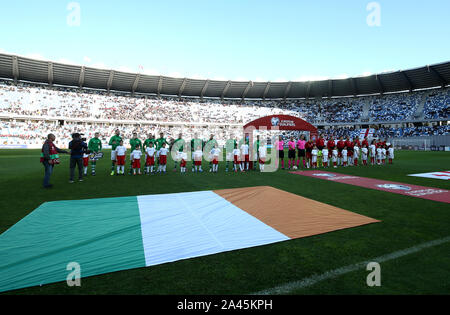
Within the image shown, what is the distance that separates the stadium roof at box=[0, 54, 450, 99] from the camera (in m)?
42.6

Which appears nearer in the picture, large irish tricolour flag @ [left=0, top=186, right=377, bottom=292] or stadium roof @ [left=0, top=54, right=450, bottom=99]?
large irish tricolour flag @ [left=0, top=186, right=377, bottom=292]

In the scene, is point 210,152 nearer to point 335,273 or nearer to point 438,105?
point 335,273

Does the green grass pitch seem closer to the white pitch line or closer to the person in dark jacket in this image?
the white pitch line

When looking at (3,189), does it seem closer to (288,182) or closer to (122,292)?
(122,292)

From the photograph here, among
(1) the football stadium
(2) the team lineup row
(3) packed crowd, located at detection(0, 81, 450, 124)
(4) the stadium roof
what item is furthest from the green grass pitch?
(4) the stadium roof

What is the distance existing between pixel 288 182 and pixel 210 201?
4.25m

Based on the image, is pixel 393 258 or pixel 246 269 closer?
pixel 246 269

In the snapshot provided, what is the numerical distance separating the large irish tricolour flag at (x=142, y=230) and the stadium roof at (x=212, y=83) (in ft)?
159

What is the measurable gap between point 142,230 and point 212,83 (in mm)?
52391

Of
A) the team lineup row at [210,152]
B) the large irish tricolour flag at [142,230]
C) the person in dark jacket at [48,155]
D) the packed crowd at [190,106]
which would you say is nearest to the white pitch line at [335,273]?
the large irish tricolour flag at [142,230]

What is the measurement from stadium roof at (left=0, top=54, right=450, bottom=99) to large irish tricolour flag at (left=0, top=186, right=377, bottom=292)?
159 ft

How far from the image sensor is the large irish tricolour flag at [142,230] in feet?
10.7

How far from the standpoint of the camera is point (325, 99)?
5803 centimetres
